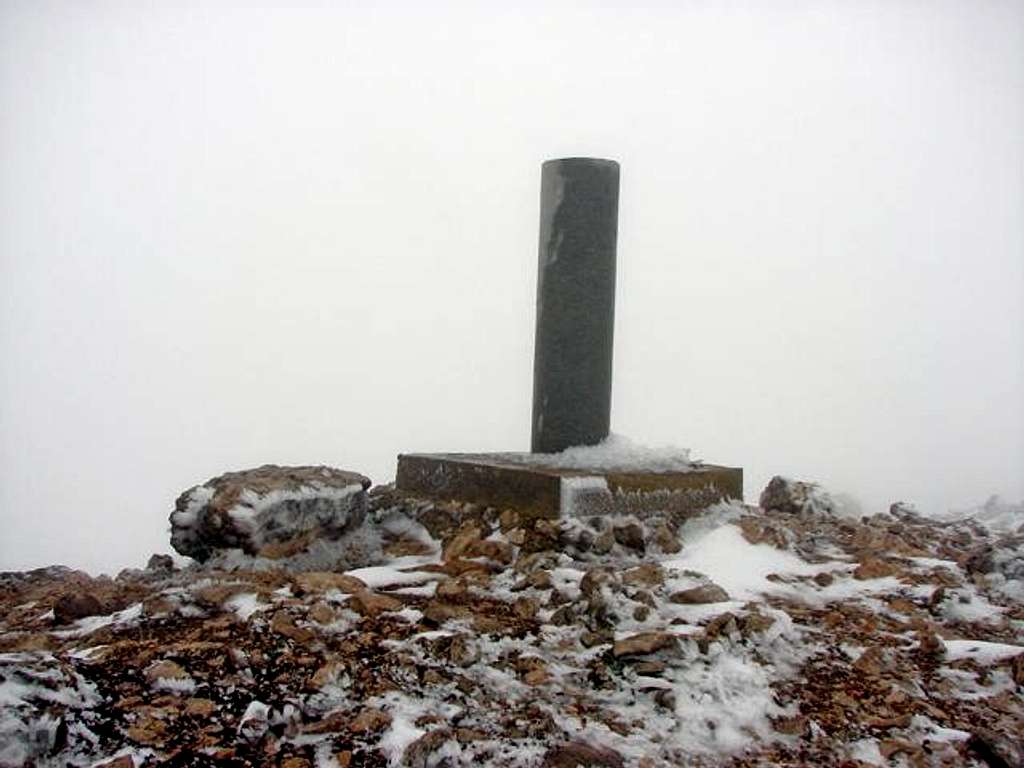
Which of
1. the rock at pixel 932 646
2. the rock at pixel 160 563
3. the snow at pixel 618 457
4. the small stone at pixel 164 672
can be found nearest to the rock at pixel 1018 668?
the rock at pixel 932 646

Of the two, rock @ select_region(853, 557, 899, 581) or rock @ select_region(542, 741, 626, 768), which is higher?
rock @ select_region(853, 557, 899, 581)

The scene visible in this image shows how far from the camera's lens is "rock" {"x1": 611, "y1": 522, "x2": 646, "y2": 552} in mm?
5746

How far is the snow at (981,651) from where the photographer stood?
4.10m

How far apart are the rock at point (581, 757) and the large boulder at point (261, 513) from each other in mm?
2839

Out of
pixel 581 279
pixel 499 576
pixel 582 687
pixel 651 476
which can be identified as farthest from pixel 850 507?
pixel 582 687

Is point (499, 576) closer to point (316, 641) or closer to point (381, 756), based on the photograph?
point (316, 641)

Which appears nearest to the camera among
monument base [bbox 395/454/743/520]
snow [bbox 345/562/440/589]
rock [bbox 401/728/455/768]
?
rock [bbox 401/728/455/768]

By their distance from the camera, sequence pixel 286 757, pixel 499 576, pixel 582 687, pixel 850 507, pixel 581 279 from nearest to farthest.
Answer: pixel 286 757, pixel 582 687, pixel 499 576, pixel 581 279, pixel 850 507

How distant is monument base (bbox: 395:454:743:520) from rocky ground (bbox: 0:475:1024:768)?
174mm

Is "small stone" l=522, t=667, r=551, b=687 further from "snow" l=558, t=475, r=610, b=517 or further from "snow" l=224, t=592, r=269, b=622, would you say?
"snow" l=558, t=475, r=610, b=517

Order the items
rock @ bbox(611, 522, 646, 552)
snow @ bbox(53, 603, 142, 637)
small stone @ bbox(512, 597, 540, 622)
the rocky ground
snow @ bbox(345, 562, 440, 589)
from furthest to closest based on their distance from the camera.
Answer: rock @ bbox(611, 522, 646, 552) < snow @ bbox(345, 562, 440, 589) < small stone @ bbox(512, 597, 540, 622) < snow @ bbox(53, 603, 142, 637) < the rocky ground

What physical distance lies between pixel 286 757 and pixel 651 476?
371 centimetres

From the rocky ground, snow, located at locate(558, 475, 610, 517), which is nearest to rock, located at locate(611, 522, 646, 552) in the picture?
the rocky ground

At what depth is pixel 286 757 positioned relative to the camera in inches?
117
